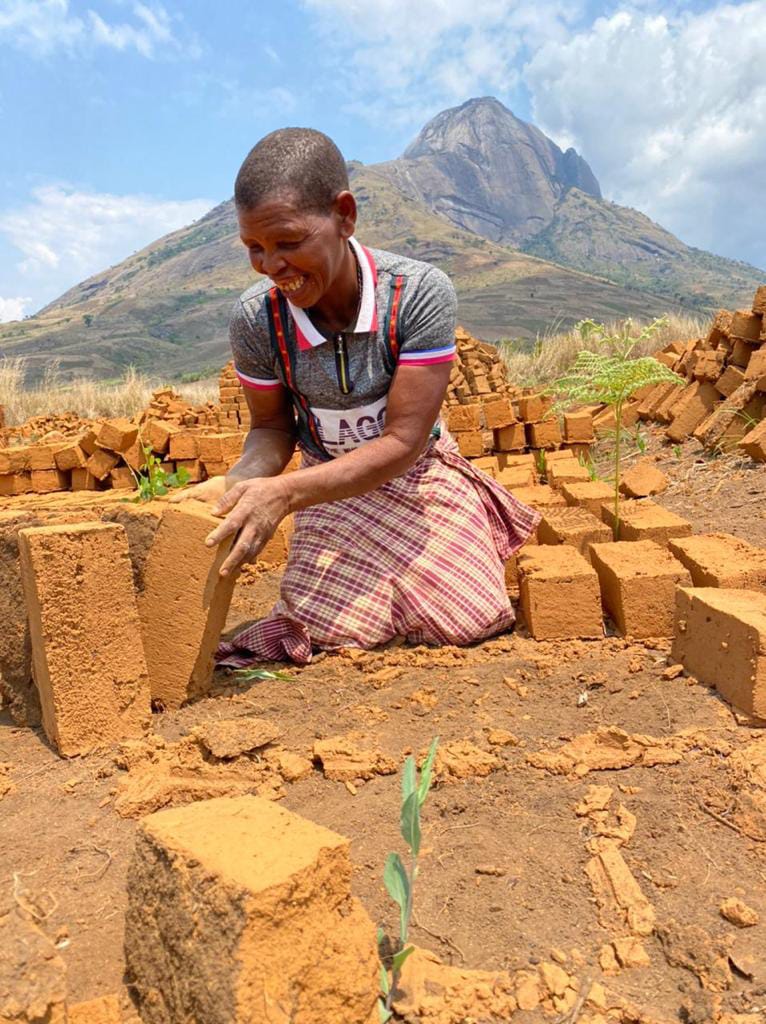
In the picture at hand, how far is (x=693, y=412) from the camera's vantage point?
26.2 feet

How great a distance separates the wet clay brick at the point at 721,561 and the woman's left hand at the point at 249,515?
5.56ft

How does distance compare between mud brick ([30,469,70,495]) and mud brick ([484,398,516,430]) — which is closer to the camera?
mud brick ([484,398,516,430])

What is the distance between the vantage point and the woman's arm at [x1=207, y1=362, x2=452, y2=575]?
102 inches

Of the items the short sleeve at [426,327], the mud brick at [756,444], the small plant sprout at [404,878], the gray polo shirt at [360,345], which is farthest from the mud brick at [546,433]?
the small plant sprout at [404,878]

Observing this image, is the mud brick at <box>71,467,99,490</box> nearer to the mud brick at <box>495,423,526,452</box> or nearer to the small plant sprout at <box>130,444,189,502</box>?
the small plant sprout at <box>130,444,189,502</box>

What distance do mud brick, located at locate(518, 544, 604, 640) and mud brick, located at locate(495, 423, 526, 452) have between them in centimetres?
471

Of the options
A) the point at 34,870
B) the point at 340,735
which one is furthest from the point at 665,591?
the point at 34,870

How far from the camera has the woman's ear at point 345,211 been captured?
2816mm

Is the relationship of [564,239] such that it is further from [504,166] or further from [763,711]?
[763,711]

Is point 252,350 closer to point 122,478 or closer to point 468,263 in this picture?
point 122,478

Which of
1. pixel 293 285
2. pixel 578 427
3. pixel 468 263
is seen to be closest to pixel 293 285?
pixel 293 285

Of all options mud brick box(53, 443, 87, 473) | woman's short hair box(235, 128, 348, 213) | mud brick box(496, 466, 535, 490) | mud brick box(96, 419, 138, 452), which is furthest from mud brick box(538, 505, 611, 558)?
mud brick box(53, 443, 87, 473)

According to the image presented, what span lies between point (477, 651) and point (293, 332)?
139 cm

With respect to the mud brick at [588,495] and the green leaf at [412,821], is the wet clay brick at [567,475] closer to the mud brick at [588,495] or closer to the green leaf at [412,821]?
the mud brick at [588,495]
